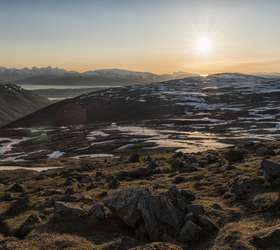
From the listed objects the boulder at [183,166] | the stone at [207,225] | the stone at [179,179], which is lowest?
the boulder at [183,166]

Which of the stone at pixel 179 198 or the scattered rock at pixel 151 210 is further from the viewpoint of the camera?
the stone at pixel 179 198

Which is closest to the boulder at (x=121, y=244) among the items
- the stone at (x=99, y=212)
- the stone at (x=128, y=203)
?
the stone at (x=128, y=203)

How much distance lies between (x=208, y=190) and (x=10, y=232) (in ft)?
44.1

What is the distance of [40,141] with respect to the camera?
481 ft

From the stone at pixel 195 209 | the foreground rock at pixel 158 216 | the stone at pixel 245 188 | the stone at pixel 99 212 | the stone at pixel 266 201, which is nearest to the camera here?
the foreground rock at pixel 158 216

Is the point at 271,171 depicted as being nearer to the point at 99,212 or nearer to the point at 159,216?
the point at 159,216

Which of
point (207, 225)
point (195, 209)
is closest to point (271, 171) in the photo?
point (195, 209)

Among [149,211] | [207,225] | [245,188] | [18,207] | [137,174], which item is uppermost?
[149,211]

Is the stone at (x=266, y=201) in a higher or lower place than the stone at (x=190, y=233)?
higher

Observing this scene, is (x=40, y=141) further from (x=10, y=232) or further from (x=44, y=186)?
(x=10, y=232)

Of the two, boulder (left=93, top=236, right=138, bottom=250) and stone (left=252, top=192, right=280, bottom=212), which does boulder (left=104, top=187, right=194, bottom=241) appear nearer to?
boulder (left=93, top=236, right=138, bottom=250)

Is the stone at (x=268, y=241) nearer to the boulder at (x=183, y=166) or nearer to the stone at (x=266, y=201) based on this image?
the stone at (x=266, y=201)

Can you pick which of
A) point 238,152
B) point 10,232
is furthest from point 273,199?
point 238,152

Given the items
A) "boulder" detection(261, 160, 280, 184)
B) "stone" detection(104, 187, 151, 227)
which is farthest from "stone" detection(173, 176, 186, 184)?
"stone" detection(104, 187, 151, 227)
